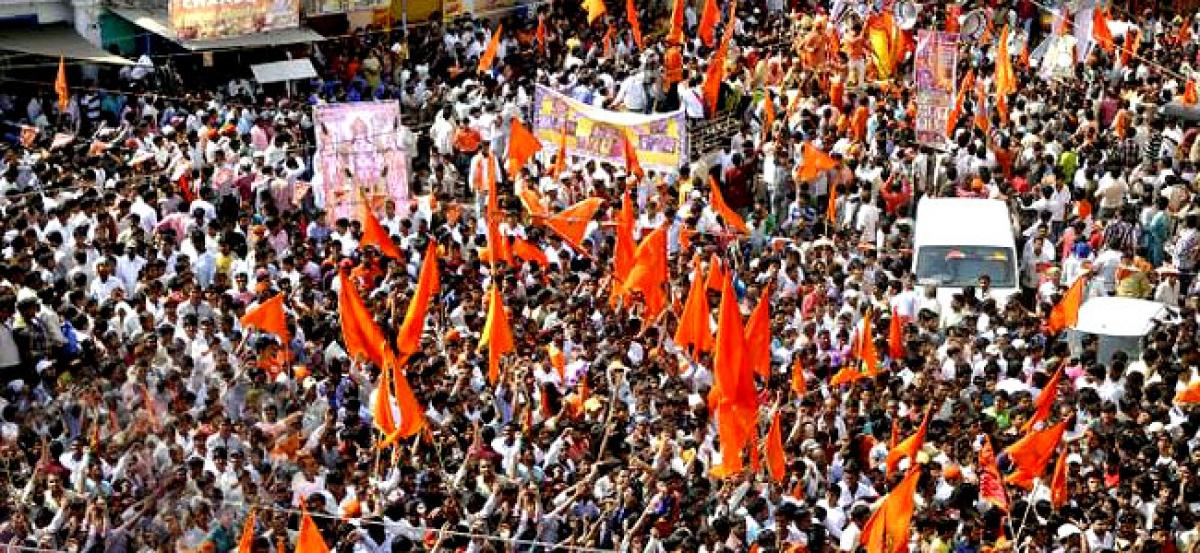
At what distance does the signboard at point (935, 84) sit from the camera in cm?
2281

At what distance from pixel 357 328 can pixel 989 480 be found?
4266 millimetres

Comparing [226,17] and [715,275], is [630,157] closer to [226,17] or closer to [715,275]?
[715,275]

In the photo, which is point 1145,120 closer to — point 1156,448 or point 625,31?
point 625,31

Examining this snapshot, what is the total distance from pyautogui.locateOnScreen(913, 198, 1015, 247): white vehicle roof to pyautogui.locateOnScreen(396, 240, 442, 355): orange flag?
4.32 metres

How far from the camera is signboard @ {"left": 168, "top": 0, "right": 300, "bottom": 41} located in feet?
89.4

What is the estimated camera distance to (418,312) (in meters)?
17.2

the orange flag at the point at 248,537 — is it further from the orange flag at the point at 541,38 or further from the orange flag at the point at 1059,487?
the orange flag at the point at 541,38

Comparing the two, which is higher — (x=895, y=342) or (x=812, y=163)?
(x=812, y=163)

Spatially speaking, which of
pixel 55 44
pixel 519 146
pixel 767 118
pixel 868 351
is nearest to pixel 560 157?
pixel 519 146

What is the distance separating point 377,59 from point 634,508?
14.1 metres

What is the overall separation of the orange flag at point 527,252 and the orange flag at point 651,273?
5.10 feet

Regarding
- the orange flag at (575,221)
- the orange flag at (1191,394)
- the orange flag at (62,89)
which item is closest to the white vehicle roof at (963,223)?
the orange flag at (575,221)

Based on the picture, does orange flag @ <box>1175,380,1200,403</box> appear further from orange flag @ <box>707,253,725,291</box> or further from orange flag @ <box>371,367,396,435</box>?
orange flag @ <box>371,367,396,435</box>

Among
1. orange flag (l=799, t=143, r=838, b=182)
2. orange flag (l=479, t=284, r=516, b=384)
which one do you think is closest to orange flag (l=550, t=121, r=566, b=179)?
orange flag (l=799, t=143, r=838, b=182)
